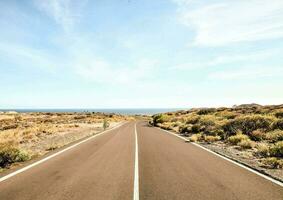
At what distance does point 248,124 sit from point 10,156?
17.8 meters

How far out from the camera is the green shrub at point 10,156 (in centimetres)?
1214

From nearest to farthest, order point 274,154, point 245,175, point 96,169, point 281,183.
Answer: point 281,183 < point 245,175 < point 96,169 < point 274,154

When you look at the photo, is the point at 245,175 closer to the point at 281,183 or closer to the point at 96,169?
the point at 281,183

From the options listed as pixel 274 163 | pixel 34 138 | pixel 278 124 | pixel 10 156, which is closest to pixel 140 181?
pixel 274 163

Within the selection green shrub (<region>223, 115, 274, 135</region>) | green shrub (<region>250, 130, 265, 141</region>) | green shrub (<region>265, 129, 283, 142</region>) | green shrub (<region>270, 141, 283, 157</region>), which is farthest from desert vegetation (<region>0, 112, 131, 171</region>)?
green shrub (<region>265, 129, 283, 142</region>)

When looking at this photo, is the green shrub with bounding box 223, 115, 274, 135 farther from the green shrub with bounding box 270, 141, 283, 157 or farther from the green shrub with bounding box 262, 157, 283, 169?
the green shrub with bounding box 262, 157, 283, 169

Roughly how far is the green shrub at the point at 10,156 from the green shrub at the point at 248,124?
51.6 ft

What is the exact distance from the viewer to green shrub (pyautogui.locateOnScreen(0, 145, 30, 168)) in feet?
39.8

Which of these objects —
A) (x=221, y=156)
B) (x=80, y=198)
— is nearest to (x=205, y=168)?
(x=221, y=156)

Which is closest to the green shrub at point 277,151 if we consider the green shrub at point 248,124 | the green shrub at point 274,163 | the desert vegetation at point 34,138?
the green shrub at point 274,163

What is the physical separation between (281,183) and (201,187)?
2.34m

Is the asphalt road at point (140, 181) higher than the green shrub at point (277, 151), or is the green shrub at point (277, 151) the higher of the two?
the green shrub at point (277, 151)

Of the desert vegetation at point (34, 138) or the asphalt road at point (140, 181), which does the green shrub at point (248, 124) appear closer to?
the asphalt road at point (140, 181)

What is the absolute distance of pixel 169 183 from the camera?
8.46 m
